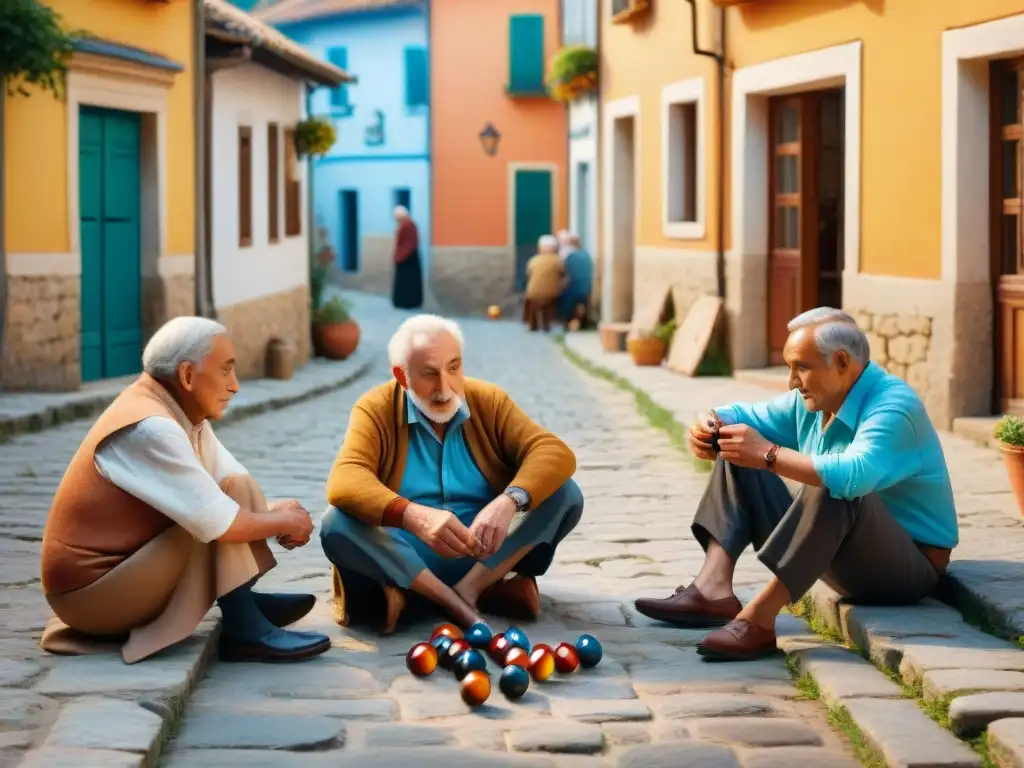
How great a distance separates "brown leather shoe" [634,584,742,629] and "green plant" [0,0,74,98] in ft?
24.8

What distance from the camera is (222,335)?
5.75 meters

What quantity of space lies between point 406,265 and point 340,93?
5949 millimetres

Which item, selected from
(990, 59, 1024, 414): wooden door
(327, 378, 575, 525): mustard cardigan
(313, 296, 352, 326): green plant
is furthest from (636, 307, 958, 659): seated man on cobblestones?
(313, 296, 352, 326): green plant

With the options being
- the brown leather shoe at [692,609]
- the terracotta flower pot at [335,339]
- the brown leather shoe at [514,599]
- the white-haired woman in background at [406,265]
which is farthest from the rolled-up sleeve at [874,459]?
the white-haired woman in background at [406,265]

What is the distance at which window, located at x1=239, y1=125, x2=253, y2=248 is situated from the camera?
60.3 ft

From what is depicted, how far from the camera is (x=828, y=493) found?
5738 mm

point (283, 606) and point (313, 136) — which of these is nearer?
point (283, 606)

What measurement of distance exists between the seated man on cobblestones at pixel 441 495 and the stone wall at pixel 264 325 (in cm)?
1030

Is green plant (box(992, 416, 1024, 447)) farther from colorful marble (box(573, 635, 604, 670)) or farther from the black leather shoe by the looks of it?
the black leather shoe

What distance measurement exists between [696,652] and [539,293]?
68.1ft

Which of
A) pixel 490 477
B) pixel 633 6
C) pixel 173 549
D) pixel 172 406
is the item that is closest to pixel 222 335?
pixel 172 406

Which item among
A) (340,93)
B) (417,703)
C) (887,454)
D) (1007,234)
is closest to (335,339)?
(1007,234)

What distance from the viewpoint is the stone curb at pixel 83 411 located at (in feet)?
39.3

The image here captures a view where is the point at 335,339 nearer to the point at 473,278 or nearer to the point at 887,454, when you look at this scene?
the point at 473,278
